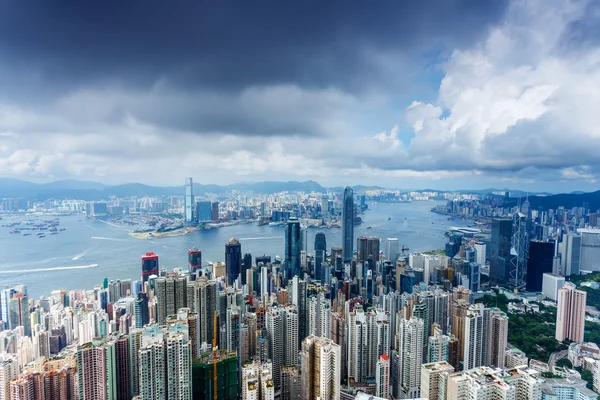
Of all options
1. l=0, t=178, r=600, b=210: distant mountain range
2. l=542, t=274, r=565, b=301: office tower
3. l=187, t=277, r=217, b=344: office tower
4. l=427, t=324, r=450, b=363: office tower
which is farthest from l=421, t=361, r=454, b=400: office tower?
l=542, t=274, r=565, b=301: office tower

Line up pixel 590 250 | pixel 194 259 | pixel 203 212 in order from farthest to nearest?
1. pixel 203 212
2. pixel 590 250
3. pixel 194 259

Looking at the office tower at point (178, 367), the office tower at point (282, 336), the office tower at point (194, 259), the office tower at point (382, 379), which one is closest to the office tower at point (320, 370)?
the office tower at point (382, 379)

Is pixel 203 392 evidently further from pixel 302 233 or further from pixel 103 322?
pixel 302 233

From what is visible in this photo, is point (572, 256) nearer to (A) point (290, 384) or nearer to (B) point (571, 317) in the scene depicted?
(B) point (571, 317)

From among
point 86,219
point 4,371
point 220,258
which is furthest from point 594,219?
point 86,219

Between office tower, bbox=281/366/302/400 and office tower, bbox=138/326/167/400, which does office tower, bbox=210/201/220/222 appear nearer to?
office tower, bbox=281/366/302/400

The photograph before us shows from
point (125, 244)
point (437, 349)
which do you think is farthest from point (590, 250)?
point (125, 244)

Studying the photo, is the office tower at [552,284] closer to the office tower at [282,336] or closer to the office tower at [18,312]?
the office tower at [282,336]
